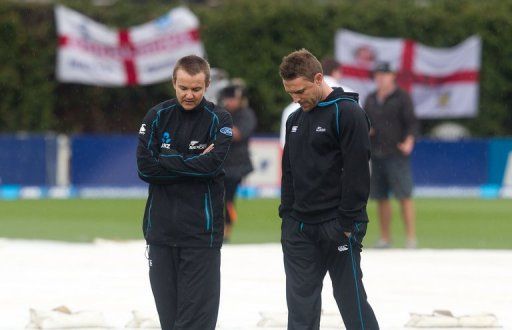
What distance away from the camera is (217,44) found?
2627 centimetres

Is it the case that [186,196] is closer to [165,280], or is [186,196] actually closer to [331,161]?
[165,280]

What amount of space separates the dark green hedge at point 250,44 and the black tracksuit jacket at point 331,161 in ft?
60.6

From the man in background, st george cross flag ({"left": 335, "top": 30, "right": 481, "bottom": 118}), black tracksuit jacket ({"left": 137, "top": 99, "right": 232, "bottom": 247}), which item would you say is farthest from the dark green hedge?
black tracksuit jacket ({"left": 137, "top": 99, "right": 232, "bottom": 247})

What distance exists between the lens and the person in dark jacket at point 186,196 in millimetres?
6930

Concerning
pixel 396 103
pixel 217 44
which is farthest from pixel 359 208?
pixel 217 44

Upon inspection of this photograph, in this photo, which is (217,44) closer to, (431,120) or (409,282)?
(431,120)

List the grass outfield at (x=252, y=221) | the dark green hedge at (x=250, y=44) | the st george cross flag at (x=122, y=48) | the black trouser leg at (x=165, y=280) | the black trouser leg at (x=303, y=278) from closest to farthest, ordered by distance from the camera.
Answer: the black trouser leg at (x=165, y=280) → the black trouser leg at (x=303, y=278) → the grass outfield at (x=252, y=221) → the st george cross flag at (x=122, y=48) → the dark green hedge at (x=250, y=44)

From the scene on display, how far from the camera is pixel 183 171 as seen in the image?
689cm

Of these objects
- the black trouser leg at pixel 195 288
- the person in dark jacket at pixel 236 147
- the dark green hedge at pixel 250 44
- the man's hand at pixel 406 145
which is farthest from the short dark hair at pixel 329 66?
the dark green hedge at pixel 250 44

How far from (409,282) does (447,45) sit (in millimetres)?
17048

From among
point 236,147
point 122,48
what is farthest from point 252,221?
point 122,48

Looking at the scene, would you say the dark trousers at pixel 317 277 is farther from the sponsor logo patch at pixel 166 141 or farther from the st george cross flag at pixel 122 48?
the st george cross flag at pixel 122 48

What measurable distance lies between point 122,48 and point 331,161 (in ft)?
58.0

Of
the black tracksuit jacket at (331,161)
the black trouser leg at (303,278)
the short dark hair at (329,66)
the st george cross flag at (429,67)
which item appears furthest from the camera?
the st george cross flag at (429,67)
